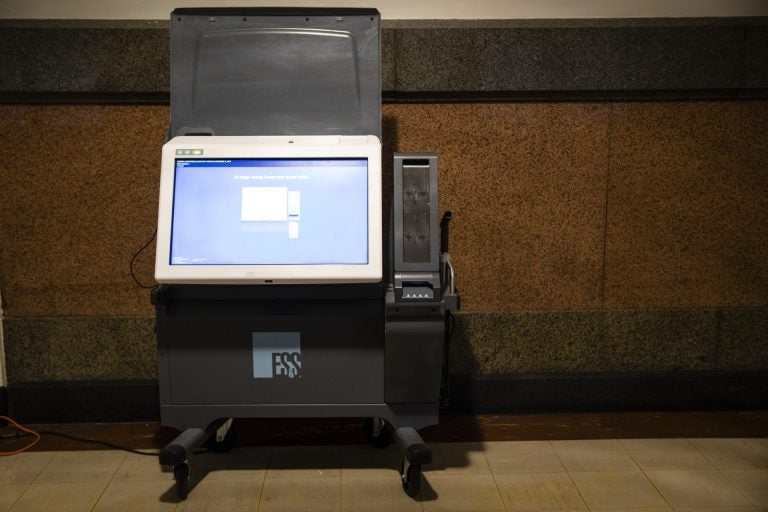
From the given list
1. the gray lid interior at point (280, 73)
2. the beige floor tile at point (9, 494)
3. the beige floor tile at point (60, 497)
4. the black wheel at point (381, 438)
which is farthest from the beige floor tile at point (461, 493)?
the beige floor tile at point (9, 494)

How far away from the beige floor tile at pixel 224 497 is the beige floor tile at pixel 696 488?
1271 millimetres

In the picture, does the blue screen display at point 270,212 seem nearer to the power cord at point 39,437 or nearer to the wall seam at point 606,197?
the power cord at point 39,437

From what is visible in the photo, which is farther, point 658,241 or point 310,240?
point 658,241

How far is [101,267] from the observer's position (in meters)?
2.75

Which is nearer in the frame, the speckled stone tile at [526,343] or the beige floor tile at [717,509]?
the beige floor tile at [717,509]

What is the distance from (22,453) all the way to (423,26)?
209 centimetres

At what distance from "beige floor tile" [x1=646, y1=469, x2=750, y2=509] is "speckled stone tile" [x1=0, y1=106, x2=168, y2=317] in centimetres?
195

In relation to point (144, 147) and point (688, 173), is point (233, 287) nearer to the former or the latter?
point (144, 147)

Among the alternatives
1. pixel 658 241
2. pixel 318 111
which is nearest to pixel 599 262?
pixel 658 241

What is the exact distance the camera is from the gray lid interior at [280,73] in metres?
2.29

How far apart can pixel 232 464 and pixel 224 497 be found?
0.22m

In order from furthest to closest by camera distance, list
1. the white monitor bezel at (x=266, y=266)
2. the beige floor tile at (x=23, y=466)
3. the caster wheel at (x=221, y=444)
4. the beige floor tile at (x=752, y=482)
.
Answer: the caster wheel at (x=221, y=444), the beige floor tile at (x=23, y=466), the beige floor tile at (x=752, y=482), the white monitor bezel at (x=266, y=266)

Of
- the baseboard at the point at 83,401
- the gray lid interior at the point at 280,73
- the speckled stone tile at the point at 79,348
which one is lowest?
the baseboard at the point at 83,401

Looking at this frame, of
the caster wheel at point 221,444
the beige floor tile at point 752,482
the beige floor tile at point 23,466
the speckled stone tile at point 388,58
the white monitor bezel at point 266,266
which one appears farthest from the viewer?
the speckled stone tile at point 388,58
